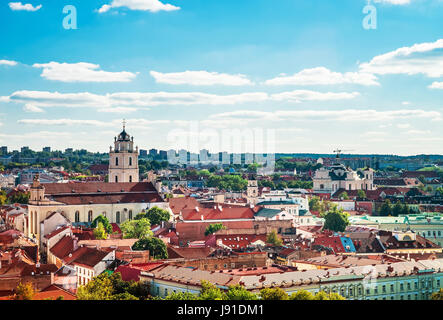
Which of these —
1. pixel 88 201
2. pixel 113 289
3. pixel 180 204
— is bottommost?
pixel 113 289

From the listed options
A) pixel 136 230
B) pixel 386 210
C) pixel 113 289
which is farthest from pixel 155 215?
Result: pixel 113 289

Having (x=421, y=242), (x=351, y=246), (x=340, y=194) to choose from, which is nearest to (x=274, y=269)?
(x=351, y=246)

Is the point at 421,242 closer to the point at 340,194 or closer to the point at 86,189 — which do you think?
the point at 86,189

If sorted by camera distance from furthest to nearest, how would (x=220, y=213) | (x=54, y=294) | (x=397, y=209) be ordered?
(x=397, y=209)
(x=220, y=213)
(x=54, y=294)

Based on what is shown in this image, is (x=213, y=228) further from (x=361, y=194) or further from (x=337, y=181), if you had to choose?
(x=337, y=181)

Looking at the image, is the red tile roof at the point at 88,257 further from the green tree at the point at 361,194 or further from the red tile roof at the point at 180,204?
the green tree at the point at 361,194

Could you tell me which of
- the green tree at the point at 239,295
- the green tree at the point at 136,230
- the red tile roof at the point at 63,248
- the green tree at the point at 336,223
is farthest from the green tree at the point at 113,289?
the green tree at the point at 336,223
